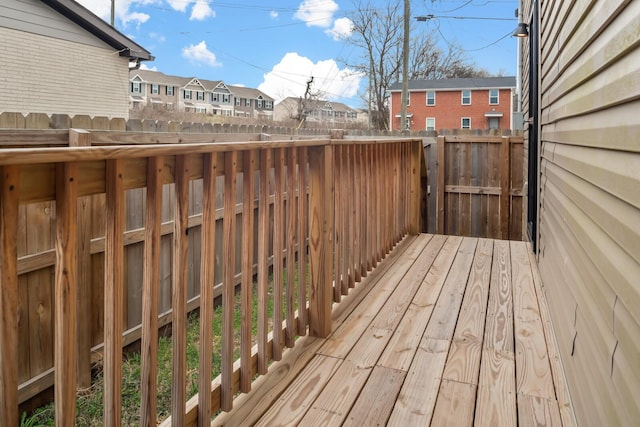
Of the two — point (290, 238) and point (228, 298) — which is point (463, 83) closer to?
point (290, 238)

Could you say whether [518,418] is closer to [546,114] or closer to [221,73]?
[546,114]

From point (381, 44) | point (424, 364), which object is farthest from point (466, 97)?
point (424, 364)

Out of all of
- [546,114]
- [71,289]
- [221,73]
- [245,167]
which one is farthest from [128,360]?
[221,73]

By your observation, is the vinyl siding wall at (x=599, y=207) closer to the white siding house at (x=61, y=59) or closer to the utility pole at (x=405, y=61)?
the white siding house at (x=61, y=59)

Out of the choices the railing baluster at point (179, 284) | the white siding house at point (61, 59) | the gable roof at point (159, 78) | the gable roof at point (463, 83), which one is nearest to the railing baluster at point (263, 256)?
the railing baluster at point (179, 284)

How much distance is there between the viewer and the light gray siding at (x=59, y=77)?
823 centimetres

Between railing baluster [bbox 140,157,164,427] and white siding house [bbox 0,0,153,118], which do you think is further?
white siding house [bbox 0,0,153,118]

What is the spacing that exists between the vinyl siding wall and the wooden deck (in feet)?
0.58

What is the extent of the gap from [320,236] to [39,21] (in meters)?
8.71

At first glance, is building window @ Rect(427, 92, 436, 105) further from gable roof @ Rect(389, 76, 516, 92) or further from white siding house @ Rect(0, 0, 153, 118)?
white siding house @ Rect(0, 0, 153, 118)

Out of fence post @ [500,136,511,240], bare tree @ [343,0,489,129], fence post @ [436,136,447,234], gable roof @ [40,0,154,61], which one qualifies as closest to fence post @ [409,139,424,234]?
fence post @ [436,136,447,234]

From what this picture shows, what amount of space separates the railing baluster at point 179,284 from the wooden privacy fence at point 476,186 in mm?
5388

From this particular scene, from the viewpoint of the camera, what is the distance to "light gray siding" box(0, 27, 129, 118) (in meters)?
8.23

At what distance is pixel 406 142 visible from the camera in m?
4.22
